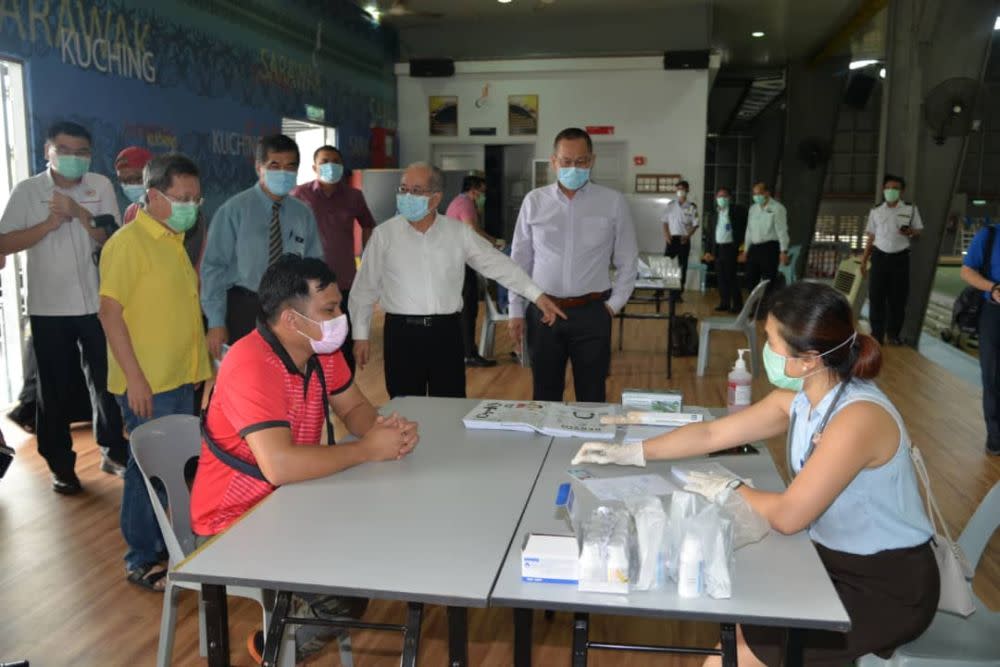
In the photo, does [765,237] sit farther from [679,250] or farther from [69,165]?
[69,165]

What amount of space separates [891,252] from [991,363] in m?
3.81

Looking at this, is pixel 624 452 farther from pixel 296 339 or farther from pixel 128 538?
pixel 128 538

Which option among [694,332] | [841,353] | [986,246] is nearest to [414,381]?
[841,353]

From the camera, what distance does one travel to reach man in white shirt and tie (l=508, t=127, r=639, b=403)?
414cm

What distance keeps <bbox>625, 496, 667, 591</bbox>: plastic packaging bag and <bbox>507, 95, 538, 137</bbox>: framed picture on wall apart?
38.3 ft

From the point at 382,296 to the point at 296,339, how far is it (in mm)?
1503

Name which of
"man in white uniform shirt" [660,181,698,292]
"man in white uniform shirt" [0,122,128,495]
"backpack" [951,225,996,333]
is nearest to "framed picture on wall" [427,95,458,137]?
"man in white uniform shirt" [660,181,698,292]

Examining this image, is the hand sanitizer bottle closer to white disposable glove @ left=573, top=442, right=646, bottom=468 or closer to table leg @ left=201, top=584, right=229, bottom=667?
white disposable glove @ left=573, top=442, right=646, bottom=468

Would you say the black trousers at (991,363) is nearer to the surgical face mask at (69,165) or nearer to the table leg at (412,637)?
the table leg at (412,637)

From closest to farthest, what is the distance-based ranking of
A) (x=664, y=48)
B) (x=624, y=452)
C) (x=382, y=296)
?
(x=624, y=452) < (x=382, y=296) < (x=664, y=48)

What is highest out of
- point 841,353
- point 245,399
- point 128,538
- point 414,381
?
point 841,353

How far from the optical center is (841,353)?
2051 millimetres

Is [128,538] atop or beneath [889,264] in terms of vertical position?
beneath

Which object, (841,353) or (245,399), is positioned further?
(245,399)
